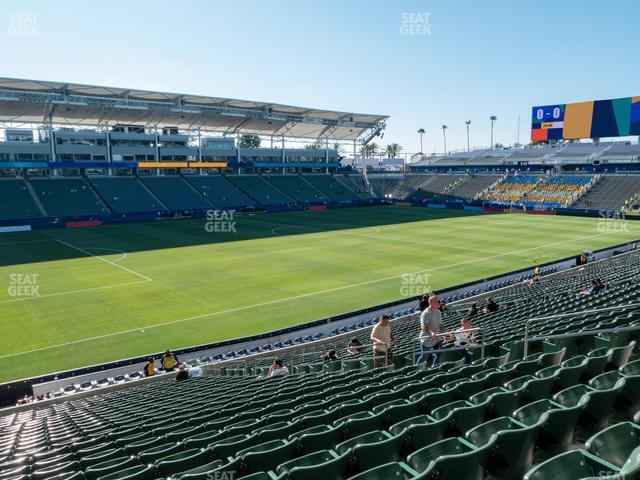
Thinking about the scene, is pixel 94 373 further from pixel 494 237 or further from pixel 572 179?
pixel 572 179

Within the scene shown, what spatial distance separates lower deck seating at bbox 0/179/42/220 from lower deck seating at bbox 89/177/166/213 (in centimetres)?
958

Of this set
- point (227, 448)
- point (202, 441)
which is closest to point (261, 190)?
point (202, 441)

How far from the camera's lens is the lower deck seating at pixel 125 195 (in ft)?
232

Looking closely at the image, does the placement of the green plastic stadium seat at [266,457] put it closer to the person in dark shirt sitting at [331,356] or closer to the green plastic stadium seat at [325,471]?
the green plastic stadium seat at [325,471]

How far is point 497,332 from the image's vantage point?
13.6 m

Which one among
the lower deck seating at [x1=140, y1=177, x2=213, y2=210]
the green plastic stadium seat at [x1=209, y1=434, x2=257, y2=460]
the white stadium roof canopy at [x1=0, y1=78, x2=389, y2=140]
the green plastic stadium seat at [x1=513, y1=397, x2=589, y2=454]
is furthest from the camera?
the lower deck seating at [x1=140, y1=177, x2=213, y2=210]

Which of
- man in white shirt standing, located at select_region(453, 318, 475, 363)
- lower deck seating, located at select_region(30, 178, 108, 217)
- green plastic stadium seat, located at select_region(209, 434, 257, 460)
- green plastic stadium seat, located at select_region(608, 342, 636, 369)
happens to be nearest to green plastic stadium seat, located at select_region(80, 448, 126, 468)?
green plastic stadium seat, located at select_region(209, 434, 257, 460)

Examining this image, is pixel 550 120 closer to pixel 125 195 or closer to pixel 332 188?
pixel 332 188

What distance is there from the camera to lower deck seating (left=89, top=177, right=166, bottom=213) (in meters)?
70.6

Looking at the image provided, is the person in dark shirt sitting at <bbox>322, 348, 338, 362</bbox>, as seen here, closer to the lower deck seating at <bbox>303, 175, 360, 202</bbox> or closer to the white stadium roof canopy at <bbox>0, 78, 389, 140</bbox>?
the white stadium roof canopy at <bbox>0, 78, 389, 140</bbox>

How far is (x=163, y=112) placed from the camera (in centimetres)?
7156

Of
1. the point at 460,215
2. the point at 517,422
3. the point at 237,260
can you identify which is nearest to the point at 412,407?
the point at 517,422

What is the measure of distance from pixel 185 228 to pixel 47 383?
1798 inches

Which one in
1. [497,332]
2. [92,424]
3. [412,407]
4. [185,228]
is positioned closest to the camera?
[412,407]
